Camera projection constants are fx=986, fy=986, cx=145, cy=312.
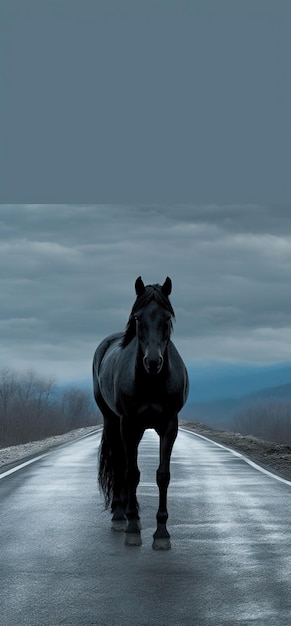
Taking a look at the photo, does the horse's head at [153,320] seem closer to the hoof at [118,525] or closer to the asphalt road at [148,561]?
the asphalt road at [148,561]

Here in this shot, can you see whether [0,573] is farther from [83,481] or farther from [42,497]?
[83,481]

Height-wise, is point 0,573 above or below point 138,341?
below

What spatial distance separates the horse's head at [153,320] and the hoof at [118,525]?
232 centimetres

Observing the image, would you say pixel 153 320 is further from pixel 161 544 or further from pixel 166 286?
pixel 161 544

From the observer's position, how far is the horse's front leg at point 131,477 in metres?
9.30

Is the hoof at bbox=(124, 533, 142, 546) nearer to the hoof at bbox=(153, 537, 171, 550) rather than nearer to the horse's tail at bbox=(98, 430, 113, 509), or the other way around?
the hoof at bbox=(153, 537, 171, 550)

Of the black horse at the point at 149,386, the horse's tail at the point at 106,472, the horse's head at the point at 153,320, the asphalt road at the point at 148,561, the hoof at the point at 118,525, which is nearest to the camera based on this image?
the asphalt road at the point at 148,561

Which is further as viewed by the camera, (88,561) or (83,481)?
(83,481)

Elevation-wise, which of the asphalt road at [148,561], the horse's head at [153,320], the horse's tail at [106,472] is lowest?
the asphalt road at [148,561]

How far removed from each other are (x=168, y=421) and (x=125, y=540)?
1.23 meters

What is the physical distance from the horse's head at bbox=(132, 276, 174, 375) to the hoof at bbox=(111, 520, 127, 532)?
7.60 feet

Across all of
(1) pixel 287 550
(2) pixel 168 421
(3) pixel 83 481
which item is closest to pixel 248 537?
(1) pixel 287 550

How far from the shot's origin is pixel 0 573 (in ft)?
26.0

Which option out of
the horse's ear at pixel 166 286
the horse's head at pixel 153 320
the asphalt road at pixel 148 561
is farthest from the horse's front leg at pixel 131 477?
the horse's ear at pixel 166 286
